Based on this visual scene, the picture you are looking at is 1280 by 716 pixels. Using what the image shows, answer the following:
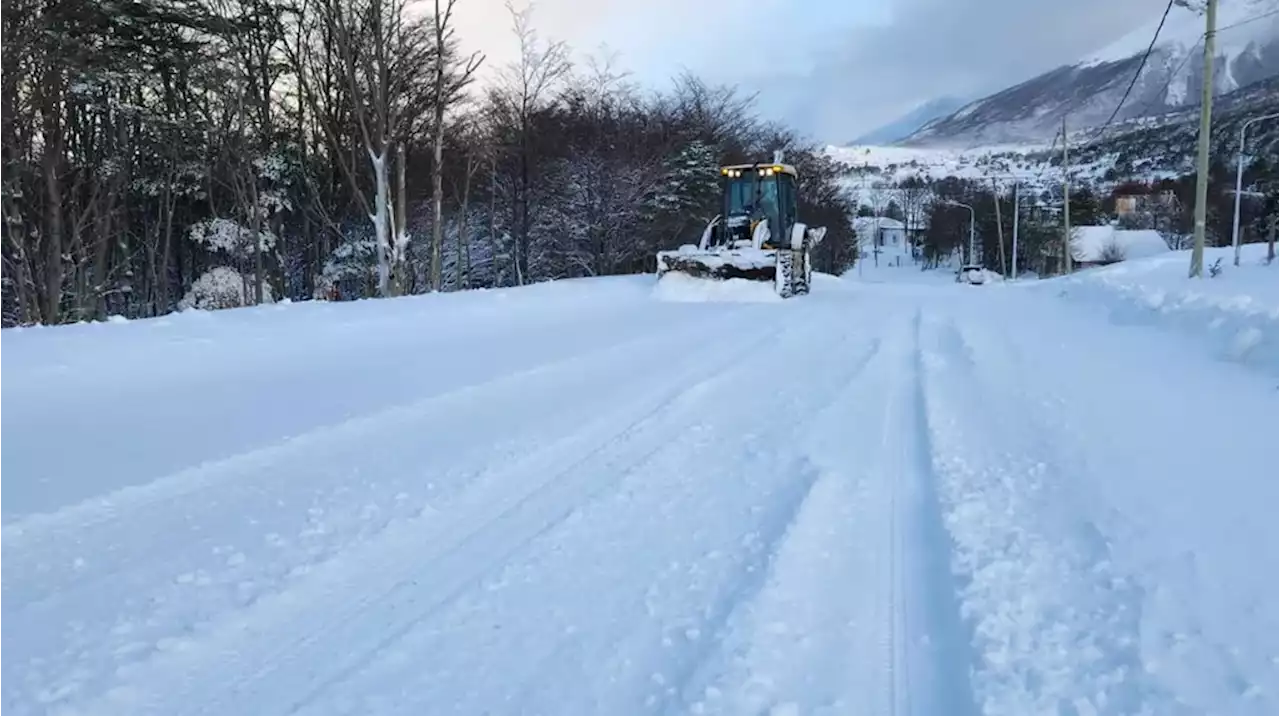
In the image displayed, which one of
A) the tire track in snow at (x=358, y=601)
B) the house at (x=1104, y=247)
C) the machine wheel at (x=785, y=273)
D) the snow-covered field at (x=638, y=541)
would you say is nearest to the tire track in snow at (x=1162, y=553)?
the snow-covered field at (x=638, y=541)

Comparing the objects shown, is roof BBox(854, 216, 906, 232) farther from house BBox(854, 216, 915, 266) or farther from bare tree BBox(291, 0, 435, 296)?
bare tree BBox(291, 0, 435, 296)

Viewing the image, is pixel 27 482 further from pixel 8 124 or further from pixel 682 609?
pixel 8 124

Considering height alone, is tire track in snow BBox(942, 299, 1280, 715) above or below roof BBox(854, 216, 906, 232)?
below

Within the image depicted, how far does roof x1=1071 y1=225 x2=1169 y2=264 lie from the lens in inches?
2923

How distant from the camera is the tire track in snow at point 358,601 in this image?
2.45 m

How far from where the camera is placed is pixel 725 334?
10.7 m

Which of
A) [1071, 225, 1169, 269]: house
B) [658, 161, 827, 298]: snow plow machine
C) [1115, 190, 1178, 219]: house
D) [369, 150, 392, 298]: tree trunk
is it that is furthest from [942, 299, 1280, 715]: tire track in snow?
[1115, 190, 1178, 219]: house

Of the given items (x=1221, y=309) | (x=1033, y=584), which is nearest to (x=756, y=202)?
(x=1221, y=309)

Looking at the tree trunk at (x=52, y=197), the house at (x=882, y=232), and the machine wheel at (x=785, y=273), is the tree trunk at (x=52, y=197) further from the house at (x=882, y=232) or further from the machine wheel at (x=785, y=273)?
the house at (x=882, y=232)

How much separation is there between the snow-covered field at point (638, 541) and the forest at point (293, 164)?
43.0 feet

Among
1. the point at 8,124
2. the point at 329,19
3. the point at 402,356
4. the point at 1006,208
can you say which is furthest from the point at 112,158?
the point at 1006,208

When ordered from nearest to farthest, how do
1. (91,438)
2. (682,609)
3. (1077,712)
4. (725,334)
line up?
(1077,712), (682,609), (91,438), (725,334)

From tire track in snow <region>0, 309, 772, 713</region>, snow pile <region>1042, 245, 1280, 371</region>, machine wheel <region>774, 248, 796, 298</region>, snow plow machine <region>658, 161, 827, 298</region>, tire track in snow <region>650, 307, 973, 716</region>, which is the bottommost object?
tire track in snow <region>650, 307, 973, 716</region>

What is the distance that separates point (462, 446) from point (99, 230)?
24.4 meters
